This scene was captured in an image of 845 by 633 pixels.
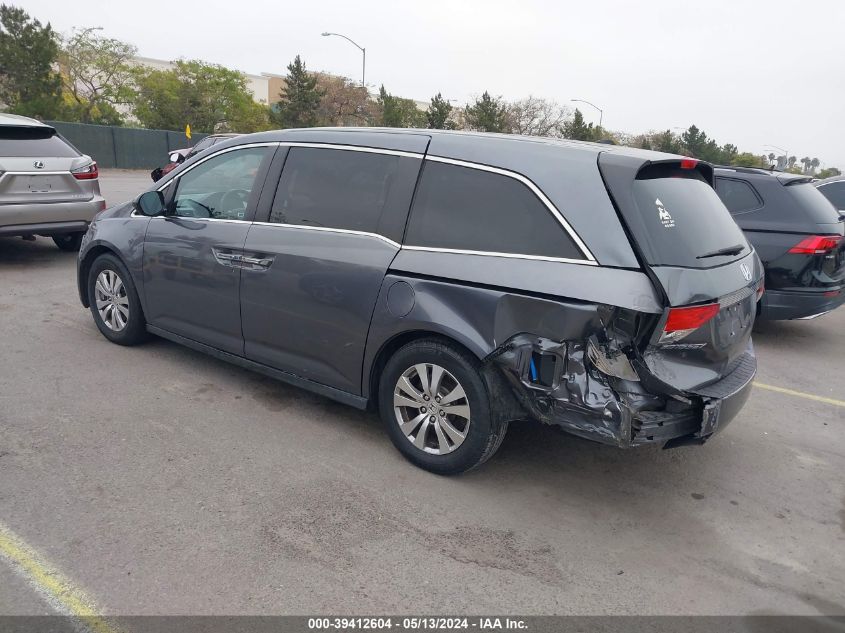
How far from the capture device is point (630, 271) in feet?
10.2

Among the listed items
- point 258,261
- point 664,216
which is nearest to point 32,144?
point 258,261

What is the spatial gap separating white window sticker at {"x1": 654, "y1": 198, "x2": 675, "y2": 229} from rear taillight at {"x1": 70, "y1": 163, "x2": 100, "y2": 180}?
290 inches

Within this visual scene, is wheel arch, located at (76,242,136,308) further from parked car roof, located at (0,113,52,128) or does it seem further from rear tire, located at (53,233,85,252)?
rear tire, located at (53,233,85,252)

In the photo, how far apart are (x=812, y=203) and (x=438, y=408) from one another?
516 centimetres

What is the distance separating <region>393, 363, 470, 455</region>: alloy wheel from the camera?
3.56 m

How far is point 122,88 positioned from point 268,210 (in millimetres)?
48428

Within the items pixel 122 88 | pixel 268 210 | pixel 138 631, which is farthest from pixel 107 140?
pixel 138 631

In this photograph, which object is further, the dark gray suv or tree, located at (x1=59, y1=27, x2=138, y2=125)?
tree, located at (x1=59, y1=27, x2=138, y2=125)

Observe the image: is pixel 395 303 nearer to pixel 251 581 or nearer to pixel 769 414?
pixel 251 581

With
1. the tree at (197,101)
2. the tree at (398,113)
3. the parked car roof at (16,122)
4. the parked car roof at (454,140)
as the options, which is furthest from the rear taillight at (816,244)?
the tree at (197,101)

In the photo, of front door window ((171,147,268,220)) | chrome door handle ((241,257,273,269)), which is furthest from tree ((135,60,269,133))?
chrome door handle ((241,257,273,269))

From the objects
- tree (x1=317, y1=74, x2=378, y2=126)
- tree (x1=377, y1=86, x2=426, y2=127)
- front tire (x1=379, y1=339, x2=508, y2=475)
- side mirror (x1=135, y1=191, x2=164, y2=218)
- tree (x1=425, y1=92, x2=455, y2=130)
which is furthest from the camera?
tree (x1=317, y1=74, x2=378, y2=126)

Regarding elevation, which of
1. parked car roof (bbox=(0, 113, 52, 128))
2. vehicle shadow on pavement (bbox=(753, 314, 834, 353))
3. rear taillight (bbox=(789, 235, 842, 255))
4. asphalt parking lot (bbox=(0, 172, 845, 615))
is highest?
parked car roof (bbox=(0, 113, 52, 128))

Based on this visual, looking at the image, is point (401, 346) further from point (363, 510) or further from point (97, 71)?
point (97, 71)
